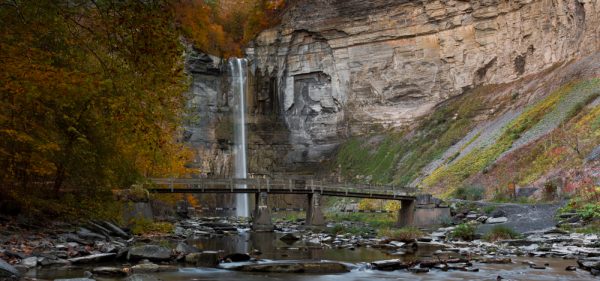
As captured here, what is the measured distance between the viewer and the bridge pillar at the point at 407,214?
32.6 meters

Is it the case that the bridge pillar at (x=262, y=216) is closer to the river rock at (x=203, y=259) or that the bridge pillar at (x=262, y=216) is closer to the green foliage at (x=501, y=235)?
the green foliage at (x=501, y=235)

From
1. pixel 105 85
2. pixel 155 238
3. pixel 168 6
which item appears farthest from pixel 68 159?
pixel 168 6

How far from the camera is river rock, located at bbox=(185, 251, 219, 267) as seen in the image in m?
15.2

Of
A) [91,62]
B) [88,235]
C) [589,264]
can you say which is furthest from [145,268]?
[589,264]

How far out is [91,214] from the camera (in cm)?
1953

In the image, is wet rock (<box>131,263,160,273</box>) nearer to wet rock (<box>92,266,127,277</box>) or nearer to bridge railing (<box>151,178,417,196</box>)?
wet rock (<box>92,266,127,277</box>)

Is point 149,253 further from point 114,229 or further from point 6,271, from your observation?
point 114,229

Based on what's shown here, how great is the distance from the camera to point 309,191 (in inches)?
1412

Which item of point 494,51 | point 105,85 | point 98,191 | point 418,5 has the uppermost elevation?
point 418,5

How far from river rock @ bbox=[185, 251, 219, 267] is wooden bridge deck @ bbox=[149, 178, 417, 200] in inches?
649

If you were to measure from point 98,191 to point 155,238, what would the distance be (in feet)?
16.1

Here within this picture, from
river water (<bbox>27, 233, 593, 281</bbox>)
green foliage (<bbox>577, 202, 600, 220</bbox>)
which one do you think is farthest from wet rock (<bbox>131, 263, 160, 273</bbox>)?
green foliage (<bbox>577, 202, 600, 220</bbox>)

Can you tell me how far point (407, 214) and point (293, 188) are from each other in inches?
270

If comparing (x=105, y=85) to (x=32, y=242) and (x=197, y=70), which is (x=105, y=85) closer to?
(x=32, y=242)
